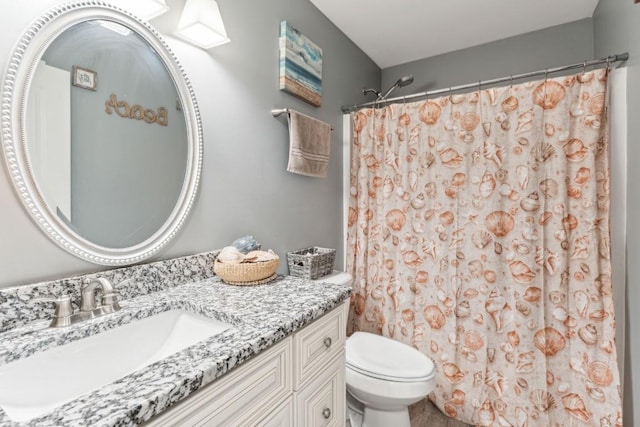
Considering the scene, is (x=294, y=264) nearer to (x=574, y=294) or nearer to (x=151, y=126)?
(x=151, y=126)

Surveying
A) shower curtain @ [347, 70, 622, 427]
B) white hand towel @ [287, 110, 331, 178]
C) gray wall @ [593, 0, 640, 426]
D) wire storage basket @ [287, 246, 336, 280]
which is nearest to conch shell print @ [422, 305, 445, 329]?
shower curtain @ [347, 70, 622, 427]

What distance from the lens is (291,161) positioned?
161 cm

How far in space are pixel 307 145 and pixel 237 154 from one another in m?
0.43

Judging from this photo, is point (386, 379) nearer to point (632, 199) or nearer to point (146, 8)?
point (632, 199)

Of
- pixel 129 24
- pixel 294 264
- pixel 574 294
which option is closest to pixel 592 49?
pixel 574 294

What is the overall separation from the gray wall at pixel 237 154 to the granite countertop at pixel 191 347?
18cm

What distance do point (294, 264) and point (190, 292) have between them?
68 centimetres

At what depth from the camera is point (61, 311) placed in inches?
31.3

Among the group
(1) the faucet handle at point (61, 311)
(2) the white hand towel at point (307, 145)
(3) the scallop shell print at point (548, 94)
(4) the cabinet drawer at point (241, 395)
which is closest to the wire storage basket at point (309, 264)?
(2) the white hand towel at point (307, 145)

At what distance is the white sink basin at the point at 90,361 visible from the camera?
2.12 feet

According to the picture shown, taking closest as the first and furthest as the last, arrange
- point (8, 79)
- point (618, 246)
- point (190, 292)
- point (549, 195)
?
point (8, 79)
point (190, 292)
point (618, 246)
point (549, 195)

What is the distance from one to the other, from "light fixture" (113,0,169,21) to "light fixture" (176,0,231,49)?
8 centimetres

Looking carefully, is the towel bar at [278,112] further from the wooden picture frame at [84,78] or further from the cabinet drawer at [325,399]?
the cabinet drawer at [325,399]

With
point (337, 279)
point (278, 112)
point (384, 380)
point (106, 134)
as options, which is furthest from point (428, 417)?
point (106, 134)
